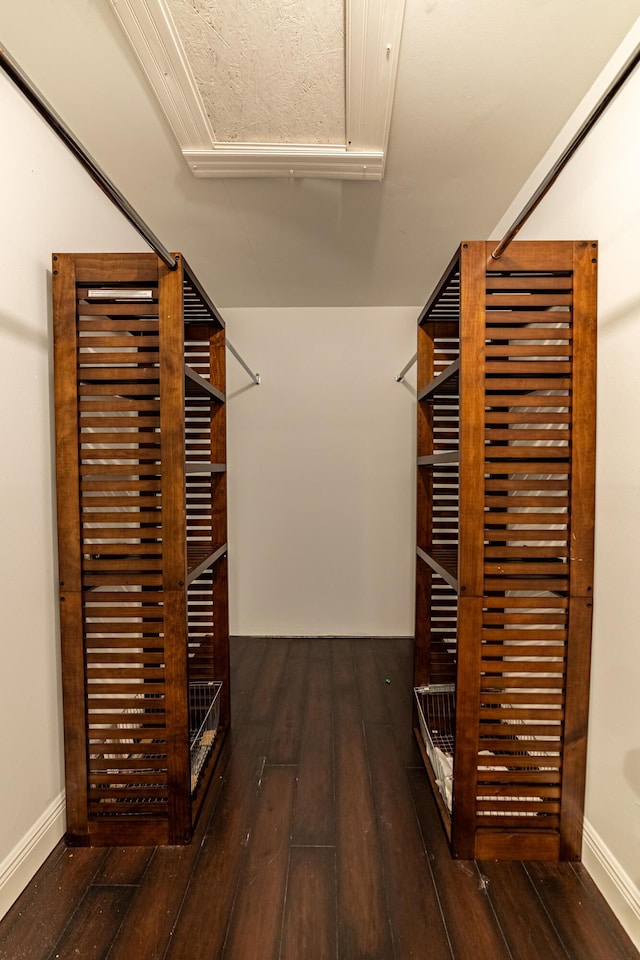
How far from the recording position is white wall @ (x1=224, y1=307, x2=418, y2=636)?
10.4 ft

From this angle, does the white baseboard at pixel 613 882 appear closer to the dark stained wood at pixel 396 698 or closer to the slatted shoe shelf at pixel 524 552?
the slatted shoe shelf at pixel 524 552

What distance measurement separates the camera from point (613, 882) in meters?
1.26

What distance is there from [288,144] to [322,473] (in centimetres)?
194

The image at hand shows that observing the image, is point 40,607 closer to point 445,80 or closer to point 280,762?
point 280,762

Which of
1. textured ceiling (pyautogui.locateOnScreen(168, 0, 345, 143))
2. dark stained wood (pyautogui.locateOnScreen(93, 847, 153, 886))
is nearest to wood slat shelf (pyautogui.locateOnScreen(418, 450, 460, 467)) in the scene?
textured ceiling (pyautogui.locateOnScreen(168, 0, 345, 143))

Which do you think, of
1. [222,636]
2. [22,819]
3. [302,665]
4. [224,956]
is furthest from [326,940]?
[302,665]

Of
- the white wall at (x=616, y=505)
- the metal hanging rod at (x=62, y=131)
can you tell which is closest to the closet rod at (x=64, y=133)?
the metal hanging rod at (x=62, y=131)

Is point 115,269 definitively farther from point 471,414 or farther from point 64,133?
point 471,414

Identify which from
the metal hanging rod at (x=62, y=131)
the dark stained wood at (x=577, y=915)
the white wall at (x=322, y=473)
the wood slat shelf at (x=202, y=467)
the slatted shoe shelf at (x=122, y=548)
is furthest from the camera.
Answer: the white wall at (x=322, y=473)

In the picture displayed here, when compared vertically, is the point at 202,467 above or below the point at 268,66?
below

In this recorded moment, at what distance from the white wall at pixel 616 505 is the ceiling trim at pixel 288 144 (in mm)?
651

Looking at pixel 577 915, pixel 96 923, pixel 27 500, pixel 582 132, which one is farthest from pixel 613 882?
pixel 27 500

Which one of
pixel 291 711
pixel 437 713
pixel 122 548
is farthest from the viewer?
pixel 291 711

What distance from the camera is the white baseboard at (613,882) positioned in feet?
3.87
